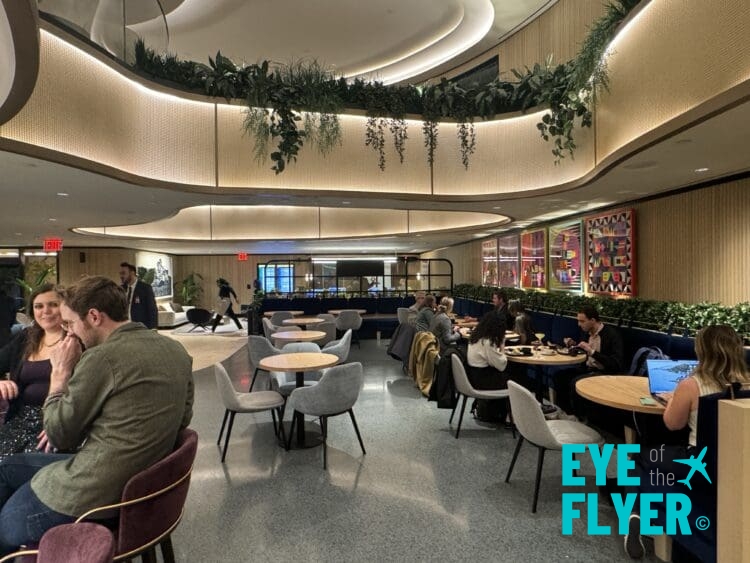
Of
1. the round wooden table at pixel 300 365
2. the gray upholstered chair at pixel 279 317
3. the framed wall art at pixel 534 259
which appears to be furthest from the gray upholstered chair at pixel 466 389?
the gray upholstered chair at pixel 279 317

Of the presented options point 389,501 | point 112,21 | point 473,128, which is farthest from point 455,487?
point 112,21

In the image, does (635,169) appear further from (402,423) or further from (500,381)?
(402,423)

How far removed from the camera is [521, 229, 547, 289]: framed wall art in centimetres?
814

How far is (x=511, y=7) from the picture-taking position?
704 cm

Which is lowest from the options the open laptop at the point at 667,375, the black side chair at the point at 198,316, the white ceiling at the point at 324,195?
the black side chair at the point at 198,316

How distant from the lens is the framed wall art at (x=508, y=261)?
9.28m

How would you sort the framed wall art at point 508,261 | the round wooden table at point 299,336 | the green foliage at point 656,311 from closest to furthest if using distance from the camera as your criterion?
the green foliage at point 656,311 → the round wooden table at point 299,336 → the framed wall art at point 508,261

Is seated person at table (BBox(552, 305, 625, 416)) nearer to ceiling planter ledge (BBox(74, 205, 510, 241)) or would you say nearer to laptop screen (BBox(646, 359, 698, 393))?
laptop screen (BBox(646, 359, 698, 393))

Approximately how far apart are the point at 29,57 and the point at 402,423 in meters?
4.08

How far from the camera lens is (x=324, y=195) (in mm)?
5176

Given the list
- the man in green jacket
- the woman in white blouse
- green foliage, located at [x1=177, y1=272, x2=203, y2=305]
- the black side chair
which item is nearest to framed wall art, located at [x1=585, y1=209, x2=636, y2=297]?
the woman in white blouse

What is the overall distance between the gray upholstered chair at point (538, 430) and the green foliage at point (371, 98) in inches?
115

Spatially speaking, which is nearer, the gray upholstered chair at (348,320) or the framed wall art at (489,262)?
the gray upholstered chair at (348,320)

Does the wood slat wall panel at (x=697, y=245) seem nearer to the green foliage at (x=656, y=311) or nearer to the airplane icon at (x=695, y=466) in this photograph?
the green foliage at (x=656, y=311)
